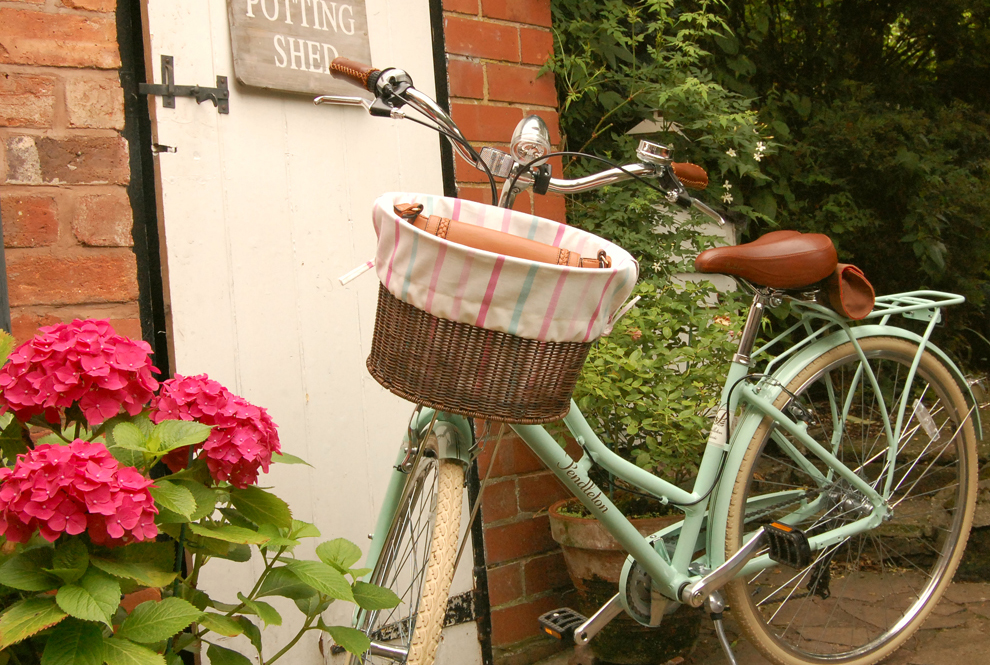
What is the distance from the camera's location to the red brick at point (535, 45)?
233 centimetres

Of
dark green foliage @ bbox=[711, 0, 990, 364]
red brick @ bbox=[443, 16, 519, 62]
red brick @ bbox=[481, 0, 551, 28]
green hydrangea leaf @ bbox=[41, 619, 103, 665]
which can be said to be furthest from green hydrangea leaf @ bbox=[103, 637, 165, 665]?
dark green foliage @ bbox=[711, 0, 990, 364]

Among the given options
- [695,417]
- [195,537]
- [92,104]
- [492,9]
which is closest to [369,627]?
[195,537]

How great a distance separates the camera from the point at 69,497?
40.7 inches

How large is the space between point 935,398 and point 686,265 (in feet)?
2.65

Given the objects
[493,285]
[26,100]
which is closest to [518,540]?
[493,285]

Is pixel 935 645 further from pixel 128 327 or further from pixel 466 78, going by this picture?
pixel 128 327

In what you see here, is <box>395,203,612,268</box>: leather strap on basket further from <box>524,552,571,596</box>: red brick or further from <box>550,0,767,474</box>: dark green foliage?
<box>524,552,571,596</box>: red brick

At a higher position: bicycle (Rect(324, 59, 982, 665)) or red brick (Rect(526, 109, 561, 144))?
red brick (Rect(526, 109, 561, 144))

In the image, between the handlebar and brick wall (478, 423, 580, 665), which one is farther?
brick wall (478, 423, 580, 665)

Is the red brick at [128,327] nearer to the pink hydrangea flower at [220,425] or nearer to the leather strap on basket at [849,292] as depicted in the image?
the pink hydrangea flower at [220,425]

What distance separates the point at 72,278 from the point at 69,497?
78 cm

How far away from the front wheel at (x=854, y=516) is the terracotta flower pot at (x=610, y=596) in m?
0.20

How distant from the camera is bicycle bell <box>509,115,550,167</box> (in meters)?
1.41

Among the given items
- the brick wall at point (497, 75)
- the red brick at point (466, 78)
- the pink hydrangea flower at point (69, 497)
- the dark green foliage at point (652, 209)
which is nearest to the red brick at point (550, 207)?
the brick wall at point (497, 75)
